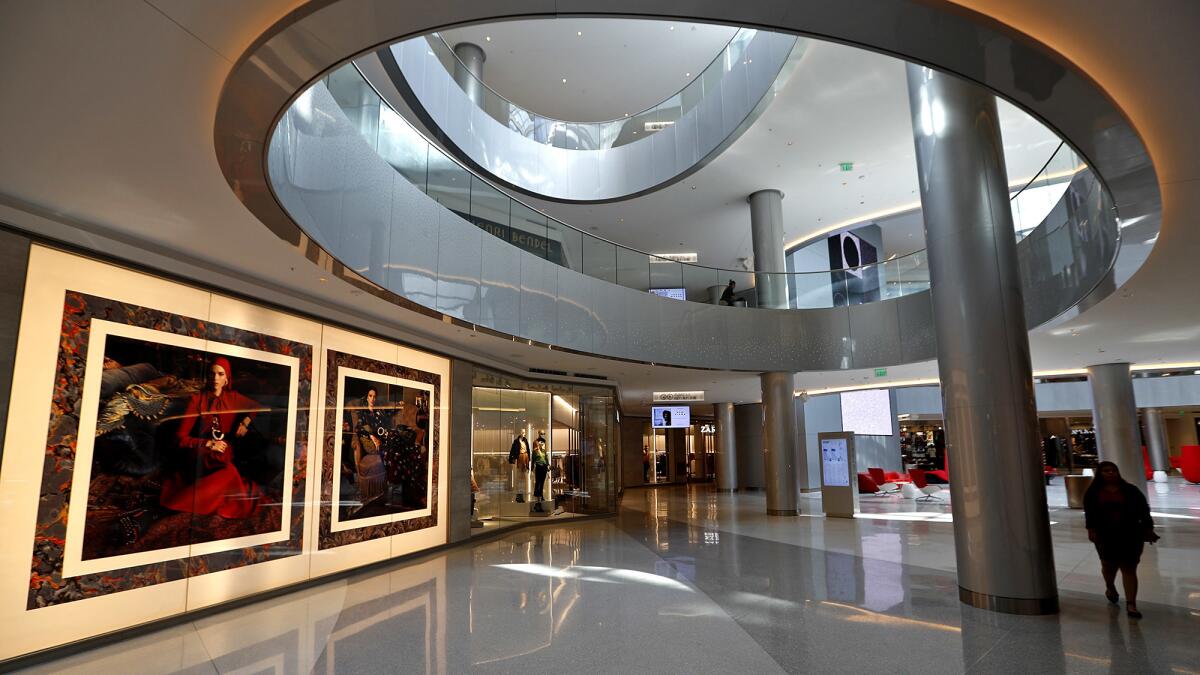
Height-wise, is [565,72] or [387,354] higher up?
[565,72]

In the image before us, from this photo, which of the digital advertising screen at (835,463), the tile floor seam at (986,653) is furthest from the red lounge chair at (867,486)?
the tile floor seam at (986,653)

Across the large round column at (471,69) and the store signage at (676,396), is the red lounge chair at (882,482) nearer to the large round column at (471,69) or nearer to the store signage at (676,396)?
the store signage at (676,396)

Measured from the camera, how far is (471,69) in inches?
707

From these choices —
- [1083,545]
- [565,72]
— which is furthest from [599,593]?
[565,72]

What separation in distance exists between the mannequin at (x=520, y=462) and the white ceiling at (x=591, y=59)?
410 inches

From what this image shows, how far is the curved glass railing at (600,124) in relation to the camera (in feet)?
51.3

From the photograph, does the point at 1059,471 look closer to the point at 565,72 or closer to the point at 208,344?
the point at 565,72

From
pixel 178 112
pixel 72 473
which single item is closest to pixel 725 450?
pixel 72 473

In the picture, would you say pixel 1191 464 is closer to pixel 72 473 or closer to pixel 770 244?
pixel 770 244

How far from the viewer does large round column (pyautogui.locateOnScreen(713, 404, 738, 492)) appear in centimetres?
2616

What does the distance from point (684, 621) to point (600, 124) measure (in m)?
15.7

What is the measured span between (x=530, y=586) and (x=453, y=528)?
13.2 feet

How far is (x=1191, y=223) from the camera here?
627cm

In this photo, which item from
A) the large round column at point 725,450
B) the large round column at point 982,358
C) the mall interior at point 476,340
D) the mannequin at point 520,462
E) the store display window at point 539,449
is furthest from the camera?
the large round column at point 725,450
